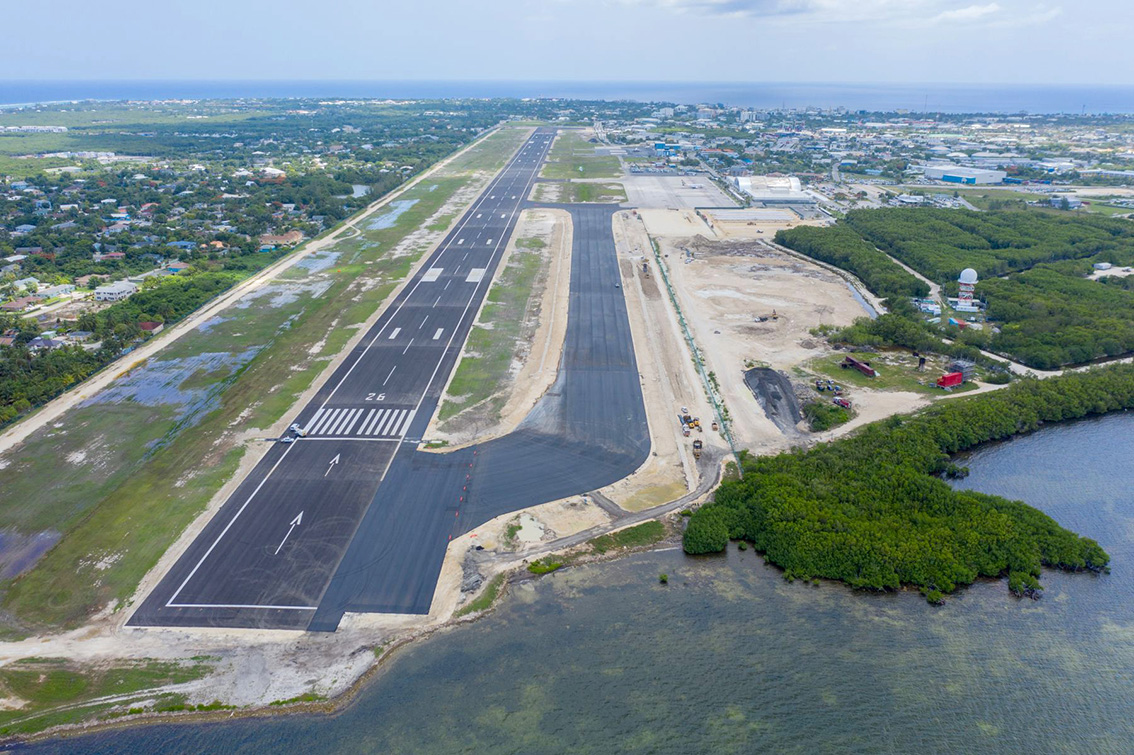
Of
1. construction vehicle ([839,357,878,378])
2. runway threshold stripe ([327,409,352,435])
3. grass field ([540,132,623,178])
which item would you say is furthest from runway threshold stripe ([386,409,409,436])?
grass field ([540,132,623,178])

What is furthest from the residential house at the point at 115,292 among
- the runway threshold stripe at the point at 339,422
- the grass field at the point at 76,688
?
the grass field at the point at 76,688

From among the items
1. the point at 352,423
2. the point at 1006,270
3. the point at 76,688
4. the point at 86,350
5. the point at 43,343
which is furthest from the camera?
the point at 1006,270

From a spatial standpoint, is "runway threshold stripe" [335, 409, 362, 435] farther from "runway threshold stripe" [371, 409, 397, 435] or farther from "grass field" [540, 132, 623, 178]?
"grass field" [540, 132, 623, 178]

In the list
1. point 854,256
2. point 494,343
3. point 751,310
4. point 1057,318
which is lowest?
point 494,343

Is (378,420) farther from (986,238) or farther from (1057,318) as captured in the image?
(986,238)

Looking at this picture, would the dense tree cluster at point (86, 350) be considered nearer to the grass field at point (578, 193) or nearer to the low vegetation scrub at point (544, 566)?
the low vegetation scrub at point (544, 566)

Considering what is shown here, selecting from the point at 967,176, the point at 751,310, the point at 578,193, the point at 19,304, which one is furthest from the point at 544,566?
the point at 967,176
